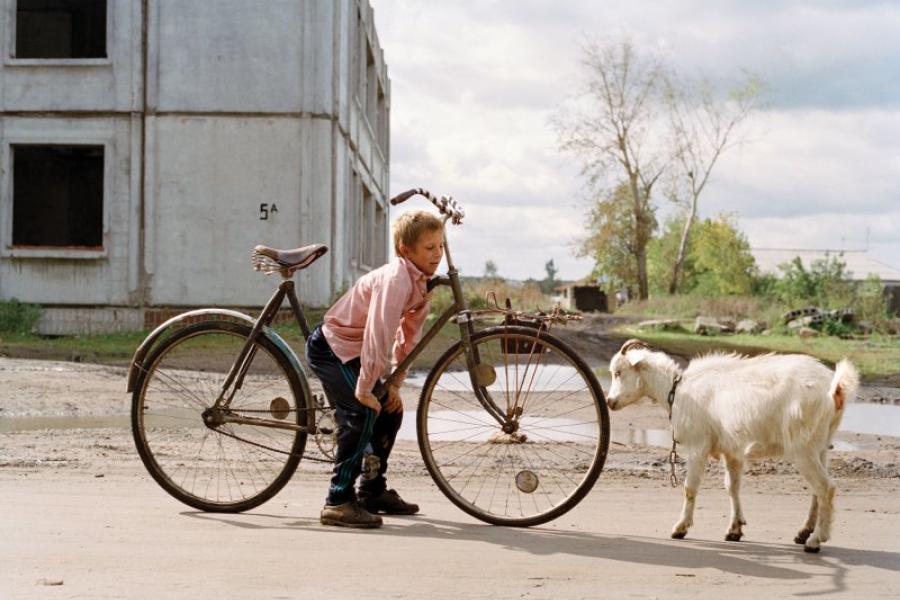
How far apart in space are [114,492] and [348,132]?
16527mm

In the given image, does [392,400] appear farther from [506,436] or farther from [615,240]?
[615,240]

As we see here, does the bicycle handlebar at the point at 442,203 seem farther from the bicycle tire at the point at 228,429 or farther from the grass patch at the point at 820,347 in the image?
the grass patch at the point at 820,347

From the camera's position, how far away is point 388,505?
19.4ft

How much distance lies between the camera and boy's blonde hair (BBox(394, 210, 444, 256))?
5543 millimetres

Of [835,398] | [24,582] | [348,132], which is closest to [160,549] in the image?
[24,582]

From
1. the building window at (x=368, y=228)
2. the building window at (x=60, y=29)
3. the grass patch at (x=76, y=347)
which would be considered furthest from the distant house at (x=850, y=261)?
the grass patch at (x=76, y=347)

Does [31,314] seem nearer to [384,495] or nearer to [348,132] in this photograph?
[348,132]

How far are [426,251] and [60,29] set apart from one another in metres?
22.6

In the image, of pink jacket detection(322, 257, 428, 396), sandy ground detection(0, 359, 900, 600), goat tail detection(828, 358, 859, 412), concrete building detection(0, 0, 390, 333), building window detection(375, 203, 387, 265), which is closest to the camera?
sandy ground detection(0, 359, 900, 600)

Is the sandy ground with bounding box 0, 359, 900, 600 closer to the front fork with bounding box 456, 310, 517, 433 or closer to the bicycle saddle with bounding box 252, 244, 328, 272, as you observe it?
the front fork with bounding box 456, 310, 517, 433

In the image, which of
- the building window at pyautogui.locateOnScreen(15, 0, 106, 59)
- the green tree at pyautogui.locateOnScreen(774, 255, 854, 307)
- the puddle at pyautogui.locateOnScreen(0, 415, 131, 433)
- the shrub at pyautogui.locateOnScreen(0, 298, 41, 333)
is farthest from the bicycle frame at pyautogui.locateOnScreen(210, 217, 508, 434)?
the green tree at pyautogui.locateOnScreen(774, 255, 854, 307)

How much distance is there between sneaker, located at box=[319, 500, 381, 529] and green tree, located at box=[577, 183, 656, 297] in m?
49.7

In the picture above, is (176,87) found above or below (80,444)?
above

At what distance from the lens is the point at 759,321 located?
33.6 metres
